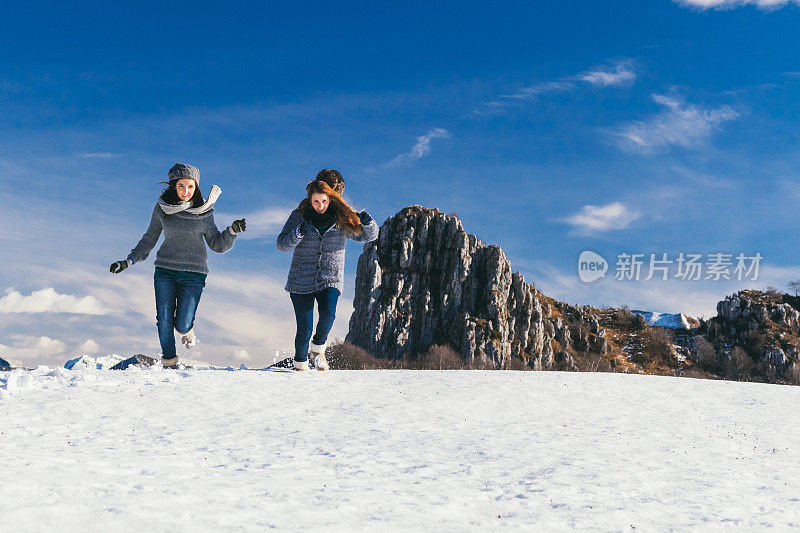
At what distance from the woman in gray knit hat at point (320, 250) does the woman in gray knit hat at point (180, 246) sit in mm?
956

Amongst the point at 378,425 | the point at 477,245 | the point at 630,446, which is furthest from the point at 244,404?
the point at 477,245

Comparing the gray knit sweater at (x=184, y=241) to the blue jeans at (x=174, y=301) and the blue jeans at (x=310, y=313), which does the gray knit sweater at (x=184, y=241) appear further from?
the blue jeans at (x=310, y=313)

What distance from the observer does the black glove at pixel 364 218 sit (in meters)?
9.01

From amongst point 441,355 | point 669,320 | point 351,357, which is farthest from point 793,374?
point 351,357

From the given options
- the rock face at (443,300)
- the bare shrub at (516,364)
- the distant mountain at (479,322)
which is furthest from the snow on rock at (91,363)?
the bare shrub at (516,364)

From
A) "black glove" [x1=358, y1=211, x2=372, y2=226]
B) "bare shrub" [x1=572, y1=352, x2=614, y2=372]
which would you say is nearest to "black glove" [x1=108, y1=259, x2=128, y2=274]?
"black glove" [x1=358, y1=211, x2=372, y2=226]

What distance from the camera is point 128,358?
11633 millimetres

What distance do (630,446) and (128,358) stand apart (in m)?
9.78

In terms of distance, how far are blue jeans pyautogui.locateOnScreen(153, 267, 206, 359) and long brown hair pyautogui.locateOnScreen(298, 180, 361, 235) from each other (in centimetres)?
212

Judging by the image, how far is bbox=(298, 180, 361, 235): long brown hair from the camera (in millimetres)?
A: 8789

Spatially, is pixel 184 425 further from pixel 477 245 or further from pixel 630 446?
pixel 477 245

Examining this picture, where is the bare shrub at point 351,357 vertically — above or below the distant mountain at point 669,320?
below

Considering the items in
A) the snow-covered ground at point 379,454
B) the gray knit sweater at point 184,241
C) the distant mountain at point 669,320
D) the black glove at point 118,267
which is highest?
the distant mountain at point 669,320

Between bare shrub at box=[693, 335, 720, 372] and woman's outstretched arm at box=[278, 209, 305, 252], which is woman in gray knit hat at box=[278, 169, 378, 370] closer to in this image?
woman's outstretched arm at box=[278, 209, 305, 252]
